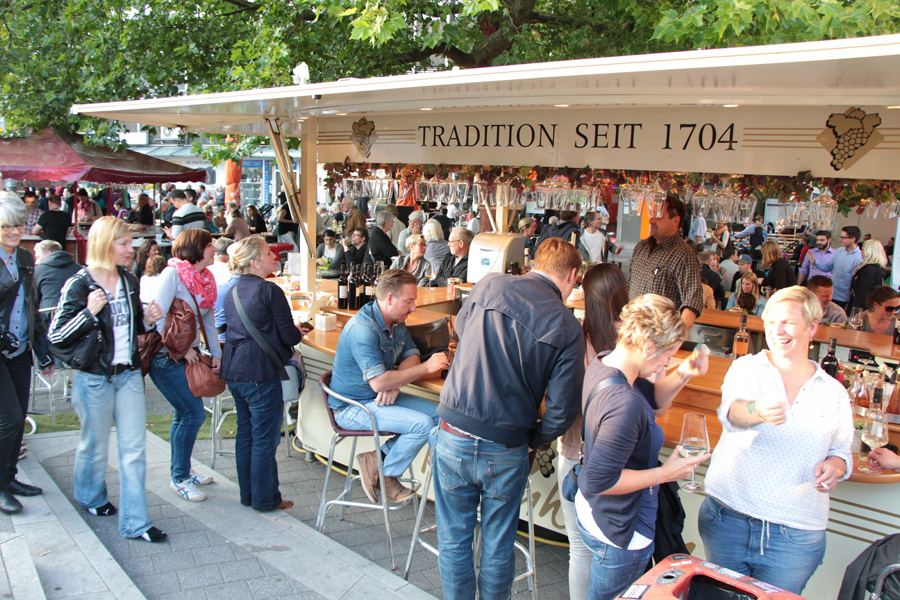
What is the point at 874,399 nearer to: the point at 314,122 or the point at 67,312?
the point at 67,312

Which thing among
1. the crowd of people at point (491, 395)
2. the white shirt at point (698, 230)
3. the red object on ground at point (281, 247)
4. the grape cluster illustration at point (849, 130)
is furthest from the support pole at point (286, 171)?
the white shirt at point (698, 230)

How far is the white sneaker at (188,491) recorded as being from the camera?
4.77 meters

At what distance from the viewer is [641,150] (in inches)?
203

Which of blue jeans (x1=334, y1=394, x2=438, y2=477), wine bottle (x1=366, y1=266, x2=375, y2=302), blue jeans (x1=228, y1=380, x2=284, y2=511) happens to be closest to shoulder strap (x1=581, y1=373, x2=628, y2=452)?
blue jeans (x1=334, y1=394, x2=438, y2=477)

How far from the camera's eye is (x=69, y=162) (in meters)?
11.3

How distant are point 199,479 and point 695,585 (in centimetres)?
358

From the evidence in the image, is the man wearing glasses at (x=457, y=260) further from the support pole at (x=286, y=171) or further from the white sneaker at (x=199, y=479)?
the white sneaker at (x=199, y=479)

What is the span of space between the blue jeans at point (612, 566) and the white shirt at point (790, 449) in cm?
44

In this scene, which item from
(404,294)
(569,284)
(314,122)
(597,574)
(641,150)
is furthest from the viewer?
(314,122)

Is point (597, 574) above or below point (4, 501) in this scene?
above

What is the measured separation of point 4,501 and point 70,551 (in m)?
0.70

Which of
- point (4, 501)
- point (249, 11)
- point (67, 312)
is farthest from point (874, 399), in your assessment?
point (249, 11)

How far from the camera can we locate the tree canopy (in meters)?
9.05

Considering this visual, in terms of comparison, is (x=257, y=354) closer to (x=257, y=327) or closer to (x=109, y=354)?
(x=257, y=327)
